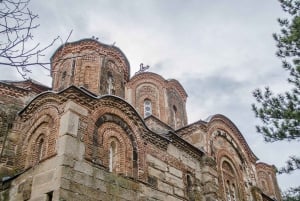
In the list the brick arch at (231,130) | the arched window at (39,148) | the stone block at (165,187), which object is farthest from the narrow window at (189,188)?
the arched window at (39,148)

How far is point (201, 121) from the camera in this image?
43.6 ft

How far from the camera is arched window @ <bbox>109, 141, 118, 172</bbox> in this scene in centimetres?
950

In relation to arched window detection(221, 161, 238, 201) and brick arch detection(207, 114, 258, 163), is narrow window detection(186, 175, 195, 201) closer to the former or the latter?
arched window detection(221, 161, 238, 201)

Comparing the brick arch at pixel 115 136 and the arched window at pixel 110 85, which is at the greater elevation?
the arched window at pixel 110 85

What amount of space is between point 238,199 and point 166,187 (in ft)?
14.8

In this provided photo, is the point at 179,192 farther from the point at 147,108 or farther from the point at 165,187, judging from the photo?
the point at 147,108

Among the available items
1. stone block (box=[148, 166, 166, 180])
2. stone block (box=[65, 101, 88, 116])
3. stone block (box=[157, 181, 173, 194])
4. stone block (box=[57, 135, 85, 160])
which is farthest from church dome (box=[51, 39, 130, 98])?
stone block (box=[57, 135, 85, 160])

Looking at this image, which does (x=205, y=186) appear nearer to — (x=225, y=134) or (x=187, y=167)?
(x=187, y=167)

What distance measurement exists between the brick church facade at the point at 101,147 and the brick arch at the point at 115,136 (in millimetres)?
28

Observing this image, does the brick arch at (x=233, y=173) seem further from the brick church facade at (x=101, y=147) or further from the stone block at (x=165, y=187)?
the stone block at (x=165, y=187)

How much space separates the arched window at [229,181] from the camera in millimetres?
13441

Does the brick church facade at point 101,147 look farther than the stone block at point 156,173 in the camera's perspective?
No

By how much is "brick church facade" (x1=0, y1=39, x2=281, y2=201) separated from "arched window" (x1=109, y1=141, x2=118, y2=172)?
1.1 inches

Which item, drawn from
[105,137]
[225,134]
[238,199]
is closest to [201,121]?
[225,134]
